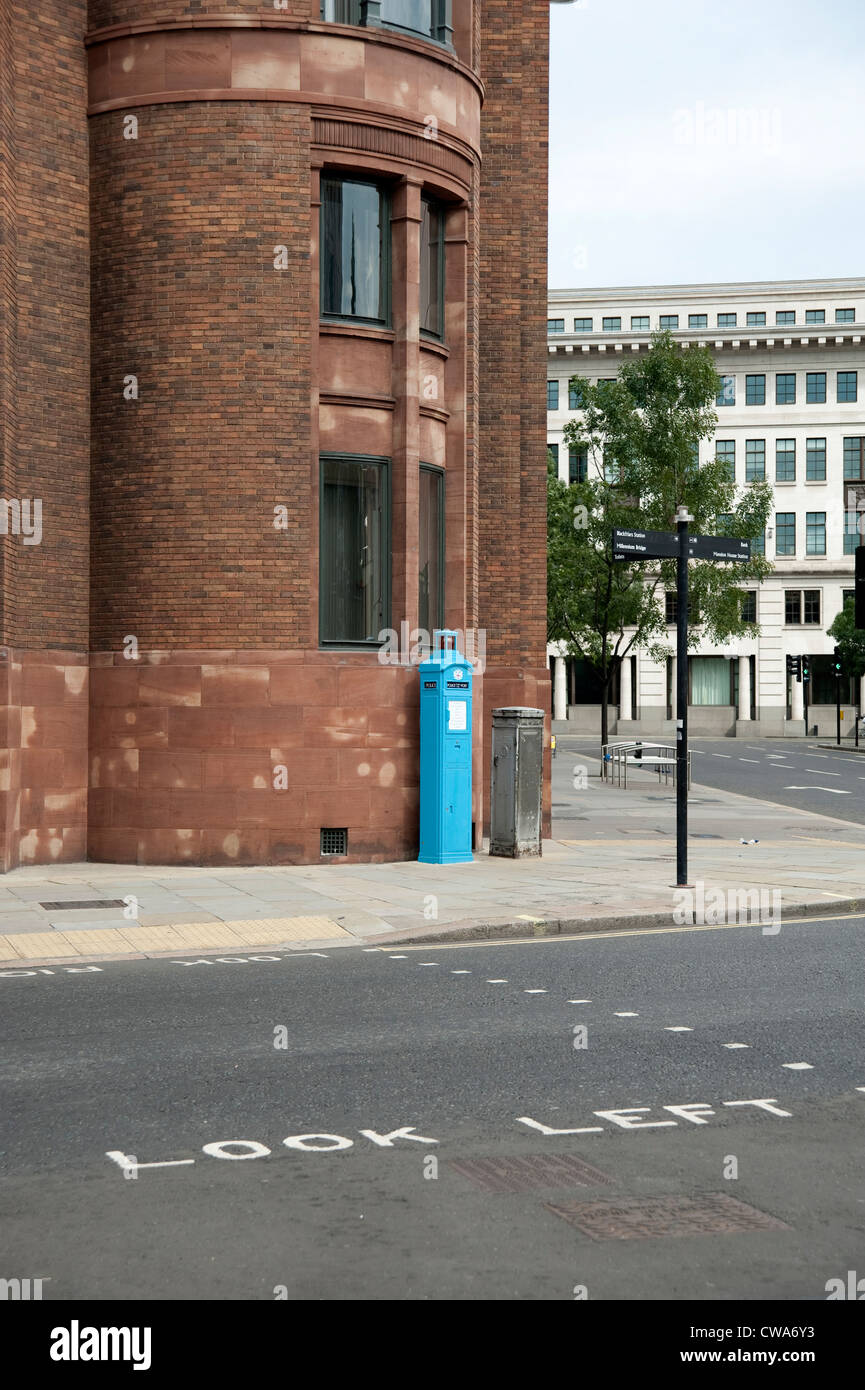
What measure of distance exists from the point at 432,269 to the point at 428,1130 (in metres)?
15.0

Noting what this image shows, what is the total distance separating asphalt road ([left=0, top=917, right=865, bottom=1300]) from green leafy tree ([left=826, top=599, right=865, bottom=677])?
6465 cm

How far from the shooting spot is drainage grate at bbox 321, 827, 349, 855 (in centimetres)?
1802

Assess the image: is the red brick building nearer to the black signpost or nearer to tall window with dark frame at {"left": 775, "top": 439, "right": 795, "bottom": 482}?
the black signpost

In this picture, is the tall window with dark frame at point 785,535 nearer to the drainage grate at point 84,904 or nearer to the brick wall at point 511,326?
the brick wall at point 511,326

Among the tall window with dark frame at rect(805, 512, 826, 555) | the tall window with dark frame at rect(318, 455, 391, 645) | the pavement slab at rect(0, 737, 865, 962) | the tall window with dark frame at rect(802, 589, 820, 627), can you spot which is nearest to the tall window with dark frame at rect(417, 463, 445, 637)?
the tall window with dark frame at rect(318, 455, 391, 645)

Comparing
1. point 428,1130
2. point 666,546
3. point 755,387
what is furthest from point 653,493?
point 755,387

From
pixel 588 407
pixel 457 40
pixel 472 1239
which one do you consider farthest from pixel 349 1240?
pixel 588 407

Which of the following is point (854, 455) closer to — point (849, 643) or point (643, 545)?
point (849, 643)

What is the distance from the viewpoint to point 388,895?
15062 millimetres

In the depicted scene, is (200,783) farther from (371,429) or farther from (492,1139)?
(492,1139)

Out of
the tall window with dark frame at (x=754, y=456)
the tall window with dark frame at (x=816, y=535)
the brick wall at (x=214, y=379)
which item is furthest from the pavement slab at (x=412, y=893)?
the tall window with dark frame at (x=754, y=456)

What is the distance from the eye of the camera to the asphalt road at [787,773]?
32625 millimetres
